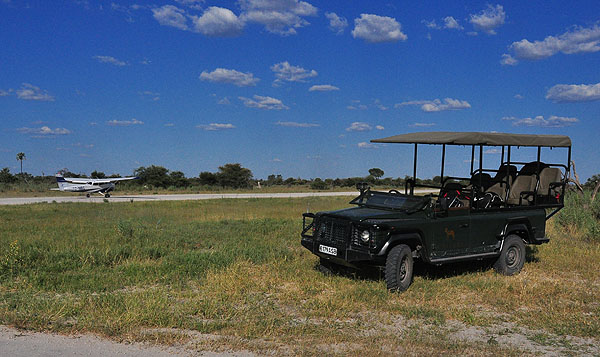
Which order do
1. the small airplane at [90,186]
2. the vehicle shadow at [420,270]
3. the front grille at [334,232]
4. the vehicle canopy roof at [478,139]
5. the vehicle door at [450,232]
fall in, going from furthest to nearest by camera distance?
1. the small airplane at [90,186]
2. the vehicle shadow at [420,270]
3. the vehicle canopy roof at [478,139]
4. the vehicle door at [450,232]
5. the front grille at [334,232]

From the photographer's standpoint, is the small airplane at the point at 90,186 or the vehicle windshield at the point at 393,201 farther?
the small airplane at the point at 90,186

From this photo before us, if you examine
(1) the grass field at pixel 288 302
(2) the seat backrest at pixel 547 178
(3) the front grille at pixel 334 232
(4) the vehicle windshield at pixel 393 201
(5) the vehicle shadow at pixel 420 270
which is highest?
(2) the seat backrest at pixel 547 178

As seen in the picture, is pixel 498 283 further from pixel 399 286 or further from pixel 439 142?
pixel 439 142

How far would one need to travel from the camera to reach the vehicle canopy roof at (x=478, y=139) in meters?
9.56

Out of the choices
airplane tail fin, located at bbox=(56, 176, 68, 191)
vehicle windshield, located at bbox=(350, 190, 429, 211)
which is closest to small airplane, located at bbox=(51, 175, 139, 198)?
airplane tail fin, located at bbox=(56, 176, 68, 191)

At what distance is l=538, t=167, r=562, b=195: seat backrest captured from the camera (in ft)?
36.9

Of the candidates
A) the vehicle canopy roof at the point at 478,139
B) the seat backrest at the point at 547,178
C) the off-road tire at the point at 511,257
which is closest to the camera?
the vehicle canopy roof at the point at 478,139

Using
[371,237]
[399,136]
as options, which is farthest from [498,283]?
[399,136]

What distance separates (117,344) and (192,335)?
2.90ft

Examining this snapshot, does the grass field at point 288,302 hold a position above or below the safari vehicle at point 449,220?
below

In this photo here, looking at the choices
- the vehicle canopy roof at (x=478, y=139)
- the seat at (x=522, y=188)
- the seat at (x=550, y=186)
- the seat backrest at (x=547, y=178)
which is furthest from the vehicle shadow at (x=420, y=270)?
the vehicle canopy roof at (x=478, y=139)

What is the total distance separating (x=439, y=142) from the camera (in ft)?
32.3

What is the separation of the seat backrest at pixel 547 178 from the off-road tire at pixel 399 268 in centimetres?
435

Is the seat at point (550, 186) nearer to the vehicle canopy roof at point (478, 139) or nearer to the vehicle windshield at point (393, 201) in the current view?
the vehicle canopy roof at point (478, 139)
